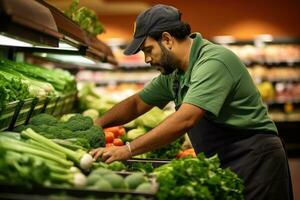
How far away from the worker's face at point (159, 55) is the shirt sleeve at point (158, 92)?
1.69 feet

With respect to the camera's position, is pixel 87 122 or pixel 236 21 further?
pixel 236 21

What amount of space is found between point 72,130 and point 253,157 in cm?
120

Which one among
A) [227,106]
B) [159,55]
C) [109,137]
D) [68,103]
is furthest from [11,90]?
[68,103]

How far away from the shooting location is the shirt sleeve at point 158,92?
153 inches

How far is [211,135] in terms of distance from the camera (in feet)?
11.0

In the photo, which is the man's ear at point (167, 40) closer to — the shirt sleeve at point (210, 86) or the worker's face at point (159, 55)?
the worker's face at point (159, 55)

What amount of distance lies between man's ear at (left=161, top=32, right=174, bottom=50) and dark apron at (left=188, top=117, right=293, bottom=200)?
0.54 meters

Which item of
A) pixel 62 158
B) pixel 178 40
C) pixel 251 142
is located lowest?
pixel 251 142

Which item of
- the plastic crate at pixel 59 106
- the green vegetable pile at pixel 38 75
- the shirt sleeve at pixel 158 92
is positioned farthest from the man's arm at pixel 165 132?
the plastic crate at pixel 59 106

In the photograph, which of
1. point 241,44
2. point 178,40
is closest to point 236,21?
point 241,44

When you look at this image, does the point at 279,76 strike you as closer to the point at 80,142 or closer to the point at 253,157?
the point at 253,157

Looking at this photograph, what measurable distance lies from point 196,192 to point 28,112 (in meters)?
1.60

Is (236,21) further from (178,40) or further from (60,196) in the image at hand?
(60,196)

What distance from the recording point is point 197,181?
2443 millimetres
